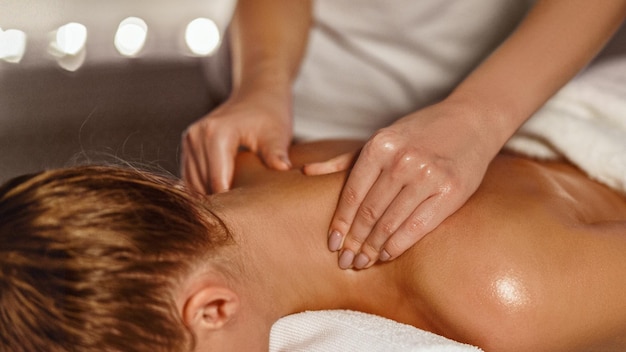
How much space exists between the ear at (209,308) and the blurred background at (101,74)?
89cm

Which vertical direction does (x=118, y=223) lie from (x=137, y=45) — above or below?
above

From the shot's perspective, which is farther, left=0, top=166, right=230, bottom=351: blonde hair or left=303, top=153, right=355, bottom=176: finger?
left=303, top=153, right=355, bottom=176: finger

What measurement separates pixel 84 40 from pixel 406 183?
5.65 ft

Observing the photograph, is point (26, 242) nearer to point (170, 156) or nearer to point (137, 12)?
point (170, 156)

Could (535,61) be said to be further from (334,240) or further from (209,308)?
(209,308)

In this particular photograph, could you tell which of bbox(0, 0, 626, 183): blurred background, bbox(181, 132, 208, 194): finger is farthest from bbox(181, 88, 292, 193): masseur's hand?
bbox(0, 0, 626, 183): blurred background

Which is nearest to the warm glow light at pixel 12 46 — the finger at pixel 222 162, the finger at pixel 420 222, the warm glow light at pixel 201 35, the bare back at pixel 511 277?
the warm glow light at pixel 201 35

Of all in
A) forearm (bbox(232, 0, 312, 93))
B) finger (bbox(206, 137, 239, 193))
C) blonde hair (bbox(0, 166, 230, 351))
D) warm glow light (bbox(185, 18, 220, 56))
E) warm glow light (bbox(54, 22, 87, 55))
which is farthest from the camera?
warm glow light (bbox(185, 18, 220, 56))

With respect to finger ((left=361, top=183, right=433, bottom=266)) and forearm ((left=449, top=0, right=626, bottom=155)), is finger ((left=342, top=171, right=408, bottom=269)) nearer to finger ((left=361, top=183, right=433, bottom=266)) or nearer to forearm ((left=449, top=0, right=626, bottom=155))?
finger ((left=361, top=183, right=433, bottom=266))

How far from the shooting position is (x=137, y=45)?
2527mm

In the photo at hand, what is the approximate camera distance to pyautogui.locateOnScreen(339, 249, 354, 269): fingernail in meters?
1.00

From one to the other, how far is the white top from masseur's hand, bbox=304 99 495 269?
0.38 metres

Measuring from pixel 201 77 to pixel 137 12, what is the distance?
34cm

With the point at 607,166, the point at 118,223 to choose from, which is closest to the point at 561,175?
the point at 607,166
